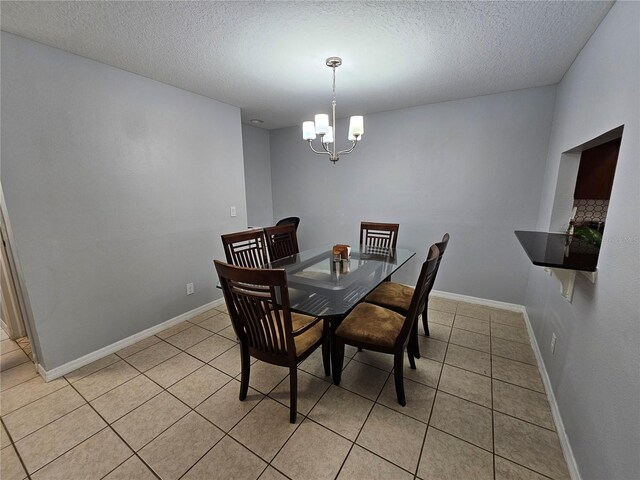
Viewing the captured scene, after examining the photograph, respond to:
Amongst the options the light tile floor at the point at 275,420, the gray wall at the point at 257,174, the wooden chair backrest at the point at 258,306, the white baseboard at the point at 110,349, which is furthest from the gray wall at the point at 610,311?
the gray wall at the point at 257,174

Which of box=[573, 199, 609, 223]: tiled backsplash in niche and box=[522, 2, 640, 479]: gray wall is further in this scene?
box=[573, 199, 609, 223]: tiled backsplash in niche

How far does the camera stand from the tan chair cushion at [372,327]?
167cm

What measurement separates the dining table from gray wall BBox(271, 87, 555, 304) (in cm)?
90

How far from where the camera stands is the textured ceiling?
145cm

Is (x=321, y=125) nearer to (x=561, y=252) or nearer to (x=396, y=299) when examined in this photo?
(x=396, y=299)

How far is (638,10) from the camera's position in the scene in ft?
3.64

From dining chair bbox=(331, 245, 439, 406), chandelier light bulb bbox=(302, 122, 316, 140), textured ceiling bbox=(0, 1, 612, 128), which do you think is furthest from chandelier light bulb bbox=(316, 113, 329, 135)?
dining chair bbox=(331, 245, 439, 406)

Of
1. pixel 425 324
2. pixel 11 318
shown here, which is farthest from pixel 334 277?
pixel 11 318

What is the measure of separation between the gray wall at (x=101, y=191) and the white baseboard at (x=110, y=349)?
0.17 ft

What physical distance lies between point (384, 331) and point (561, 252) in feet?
3.63

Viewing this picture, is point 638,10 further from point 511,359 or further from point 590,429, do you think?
point 511,359

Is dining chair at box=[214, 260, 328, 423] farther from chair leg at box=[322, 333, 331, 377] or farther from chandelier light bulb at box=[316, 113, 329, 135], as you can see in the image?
chandelier light bulb at box=[316, 113, 329, 135]

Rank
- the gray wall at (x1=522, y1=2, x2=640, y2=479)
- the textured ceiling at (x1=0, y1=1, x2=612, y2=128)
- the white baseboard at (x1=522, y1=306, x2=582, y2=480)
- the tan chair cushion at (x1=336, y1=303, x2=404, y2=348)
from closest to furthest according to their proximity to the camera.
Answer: the gray wall at (x1=522, y1=2, x2=640, y2=479), the white baseboard at (x1=522, y1=306, x2=582, y2=480), the textured ceiling at (x1=0, y1=1, x2=612, y2=128), the tan chair cushion at (x1=336, y1=303, x2=404, y2=348)

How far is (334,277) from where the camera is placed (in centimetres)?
199
